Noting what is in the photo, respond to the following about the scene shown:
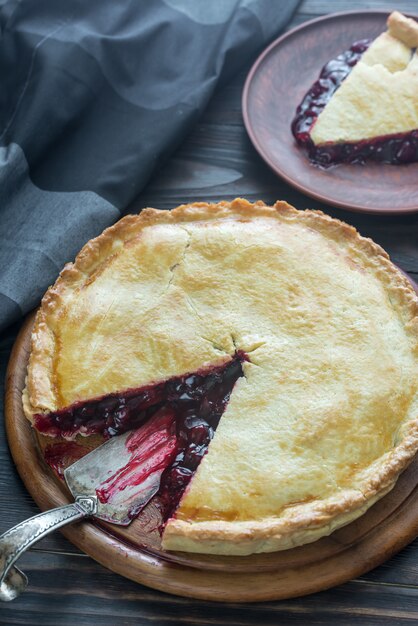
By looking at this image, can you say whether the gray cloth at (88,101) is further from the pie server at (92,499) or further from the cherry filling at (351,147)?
the pie server at (92,499)

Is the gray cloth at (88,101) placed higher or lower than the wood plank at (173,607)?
higher

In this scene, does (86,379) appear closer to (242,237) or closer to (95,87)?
(242,237)

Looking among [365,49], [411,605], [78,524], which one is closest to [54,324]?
[78,524]

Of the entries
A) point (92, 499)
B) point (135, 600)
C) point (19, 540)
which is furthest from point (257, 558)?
point (19, 540)

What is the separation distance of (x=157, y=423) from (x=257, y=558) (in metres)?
0.63

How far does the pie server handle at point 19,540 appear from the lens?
7.94 ft

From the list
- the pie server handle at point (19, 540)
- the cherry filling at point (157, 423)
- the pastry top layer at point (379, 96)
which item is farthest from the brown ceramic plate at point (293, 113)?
the pie server handle at point (19, 540)

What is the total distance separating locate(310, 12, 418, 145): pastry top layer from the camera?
3.75 m

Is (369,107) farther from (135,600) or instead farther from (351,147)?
(135,600)

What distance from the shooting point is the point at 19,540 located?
8.07 ft

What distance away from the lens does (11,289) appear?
128 inches

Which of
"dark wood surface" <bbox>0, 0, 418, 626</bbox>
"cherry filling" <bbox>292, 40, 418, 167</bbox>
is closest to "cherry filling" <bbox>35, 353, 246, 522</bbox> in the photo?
"dark wood surface" <bbox>0, 0, 418, 626</bbox>

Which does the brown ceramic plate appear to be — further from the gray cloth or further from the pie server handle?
the pie server handle

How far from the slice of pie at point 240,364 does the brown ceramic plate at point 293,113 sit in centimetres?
40
